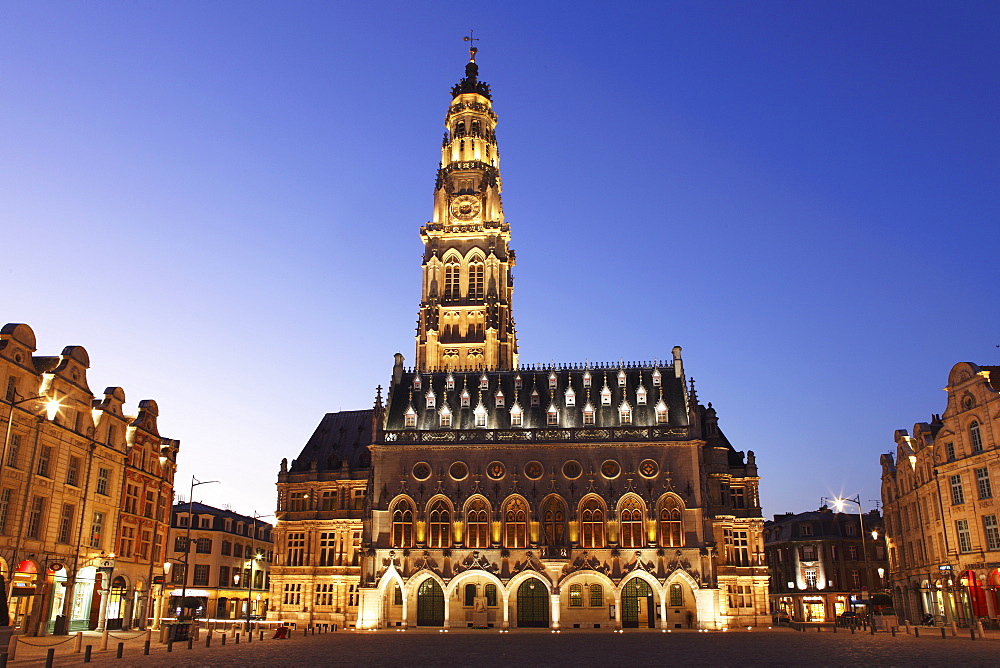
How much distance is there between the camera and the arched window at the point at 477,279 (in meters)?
93.9

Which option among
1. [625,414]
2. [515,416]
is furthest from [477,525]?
[625,414]

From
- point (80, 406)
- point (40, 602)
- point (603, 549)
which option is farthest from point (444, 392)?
point (40, 602)

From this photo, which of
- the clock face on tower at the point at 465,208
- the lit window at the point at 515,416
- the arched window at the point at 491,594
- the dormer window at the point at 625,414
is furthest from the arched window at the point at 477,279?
the arched window at the point at 491,594

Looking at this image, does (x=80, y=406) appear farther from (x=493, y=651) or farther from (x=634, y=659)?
(x=634, y=659)

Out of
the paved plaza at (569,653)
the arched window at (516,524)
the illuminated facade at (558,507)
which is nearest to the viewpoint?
the paved plaza at (569,653)

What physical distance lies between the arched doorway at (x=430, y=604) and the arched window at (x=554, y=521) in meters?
9.59

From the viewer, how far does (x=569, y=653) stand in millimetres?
36344

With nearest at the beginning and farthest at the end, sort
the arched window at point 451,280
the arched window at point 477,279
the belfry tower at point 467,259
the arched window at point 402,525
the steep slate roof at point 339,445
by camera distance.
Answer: the arched window at point 402,525 → the steep slate roof at point 339,445 → the belfry tower at point 467,259 → the arched window at point 477,279 → the arched window at point 451,280

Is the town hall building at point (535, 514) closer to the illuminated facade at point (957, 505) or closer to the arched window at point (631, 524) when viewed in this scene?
the arched window at point (631, 524)

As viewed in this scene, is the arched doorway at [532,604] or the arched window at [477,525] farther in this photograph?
the arched window at [477,525]

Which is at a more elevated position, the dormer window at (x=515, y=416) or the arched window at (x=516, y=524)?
the dormer window at (x=515, y=416)

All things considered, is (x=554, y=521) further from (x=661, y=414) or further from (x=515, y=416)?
(x=661, y=414)

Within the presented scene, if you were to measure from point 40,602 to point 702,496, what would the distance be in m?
44.8

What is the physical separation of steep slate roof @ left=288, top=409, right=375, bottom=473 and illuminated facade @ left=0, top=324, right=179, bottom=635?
1679cm
